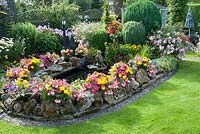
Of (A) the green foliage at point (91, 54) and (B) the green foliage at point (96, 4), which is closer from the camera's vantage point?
(A) the green foliage at point (91, 54)

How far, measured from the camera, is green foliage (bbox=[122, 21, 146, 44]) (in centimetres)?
1009

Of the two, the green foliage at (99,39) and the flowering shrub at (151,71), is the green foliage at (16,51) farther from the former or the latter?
the flowering shrub at (151,71)

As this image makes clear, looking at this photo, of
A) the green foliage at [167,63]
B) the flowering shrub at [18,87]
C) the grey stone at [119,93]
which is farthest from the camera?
the green foliage at [167,63]

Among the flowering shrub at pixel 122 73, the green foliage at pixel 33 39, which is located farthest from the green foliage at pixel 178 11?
the flowering shrub at pixel 122 73

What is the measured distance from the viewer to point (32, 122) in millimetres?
6062

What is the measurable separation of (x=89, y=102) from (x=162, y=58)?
11.1 ft

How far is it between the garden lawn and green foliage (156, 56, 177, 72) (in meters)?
1.49

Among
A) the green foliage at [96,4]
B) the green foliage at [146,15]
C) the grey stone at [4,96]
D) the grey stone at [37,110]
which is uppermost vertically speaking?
the green foliage at [96,4]

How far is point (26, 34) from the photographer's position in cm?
1113

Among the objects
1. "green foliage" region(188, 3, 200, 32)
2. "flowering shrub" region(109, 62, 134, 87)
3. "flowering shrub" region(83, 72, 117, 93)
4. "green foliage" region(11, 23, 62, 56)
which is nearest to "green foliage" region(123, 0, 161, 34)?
"green foliage" region(11, 23, 62, 56)

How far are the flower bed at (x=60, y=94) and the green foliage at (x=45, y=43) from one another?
13.0 feet

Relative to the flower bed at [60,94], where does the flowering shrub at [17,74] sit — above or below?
above

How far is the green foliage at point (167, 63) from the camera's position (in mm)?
8695

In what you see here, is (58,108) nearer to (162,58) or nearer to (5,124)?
(5,124)
